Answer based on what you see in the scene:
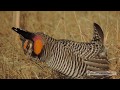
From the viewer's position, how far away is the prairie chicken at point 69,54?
13.5ft

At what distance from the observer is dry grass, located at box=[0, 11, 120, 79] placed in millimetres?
4441

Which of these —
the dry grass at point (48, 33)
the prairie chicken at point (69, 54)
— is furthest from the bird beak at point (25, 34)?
the dry grass at point (48, 33)

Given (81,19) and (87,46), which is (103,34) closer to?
(87,46)

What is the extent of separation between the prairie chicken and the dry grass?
0.25 meters

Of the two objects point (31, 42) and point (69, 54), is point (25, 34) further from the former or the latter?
point (69, 54)

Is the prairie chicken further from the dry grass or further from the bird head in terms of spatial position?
the dry grass

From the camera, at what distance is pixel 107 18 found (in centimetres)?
507

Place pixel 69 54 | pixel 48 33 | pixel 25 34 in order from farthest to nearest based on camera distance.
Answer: pixel 48 33 < pixel 25 34 < pixel 69 54

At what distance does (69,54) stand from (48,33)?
1.09 meters

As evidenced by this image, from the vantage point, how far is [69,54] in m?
4.12

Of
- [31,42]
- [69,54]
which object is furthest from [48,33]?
[69,54]

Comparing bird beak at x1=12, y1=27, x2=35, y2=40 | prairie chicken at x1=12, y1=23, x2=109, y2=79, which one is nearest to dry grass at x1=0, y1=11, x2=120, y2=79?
prairie chicken at x1=12, y1=23, x2=109, y2=79

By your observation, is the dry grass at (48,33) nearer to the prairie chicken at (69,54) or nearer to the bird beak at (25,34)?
the prairie chicken at (69,54)

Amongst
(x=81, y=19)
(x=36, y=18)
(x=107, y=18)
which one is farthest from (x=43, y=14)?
(x=107, y=18)
